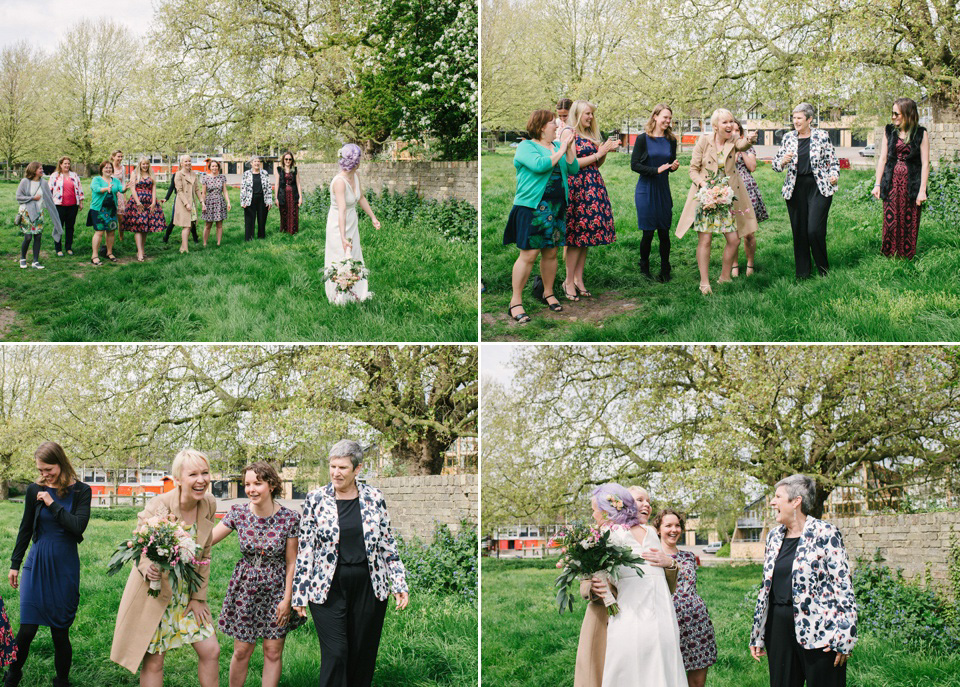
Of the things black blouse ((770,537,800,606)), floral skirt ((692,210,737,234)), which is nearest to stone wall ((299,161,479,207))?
floral skirt ((692,210,737,234))

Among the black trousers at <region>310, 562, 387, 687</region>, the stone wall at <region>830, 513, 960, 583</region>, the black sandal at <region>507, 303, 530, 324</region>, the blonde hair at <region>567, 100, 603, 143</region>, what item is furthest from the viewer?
the stone wall at <region>830, 513, 960, 583</region>

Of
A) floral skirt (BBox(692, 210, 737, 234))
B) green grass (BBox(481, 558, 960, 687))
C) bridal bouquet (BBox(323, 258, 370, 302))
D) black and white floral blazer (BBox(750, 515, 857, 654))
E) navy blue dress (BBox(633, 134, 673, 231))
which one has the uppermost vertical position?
navy blue dress (BBox(633, 134, 673, 231))

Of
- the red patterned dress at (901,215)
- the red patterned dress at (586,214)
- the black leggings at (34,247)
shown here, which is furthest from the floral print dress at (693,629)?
the black leggings at (34,247)

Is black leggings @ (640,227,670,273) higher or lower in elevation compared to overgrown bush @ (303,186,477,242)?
lower

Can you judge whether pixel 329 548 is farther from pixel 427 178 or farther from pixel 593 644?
pixel 427 178

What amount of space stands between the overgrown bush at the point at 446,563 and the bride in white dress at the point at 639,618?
3.89 metres

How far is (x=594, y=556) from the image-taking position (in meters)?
4.43

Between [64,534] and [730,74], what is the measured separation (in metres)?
12.4

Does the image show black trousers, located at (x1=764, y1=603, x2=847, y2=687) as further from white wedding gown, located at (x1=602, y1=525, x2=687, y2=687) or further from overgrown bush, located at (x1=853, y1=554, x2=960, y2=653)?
overgrown bush, located at (x1=853, y1=554, x2=960, y2=653)

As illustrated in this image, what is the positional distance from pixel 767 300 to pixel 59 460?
18.8ft

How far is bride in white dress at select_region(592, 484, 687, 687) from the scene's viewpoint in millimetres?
4406

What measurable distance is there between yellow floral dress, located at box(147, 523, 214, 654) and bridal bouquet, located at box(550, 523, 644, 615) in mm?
2135

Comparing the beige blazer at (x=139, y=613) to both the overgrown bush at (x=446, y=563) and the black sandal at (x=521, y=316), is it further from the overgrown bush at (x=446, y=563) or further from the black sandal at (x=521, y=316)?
the overgrown bush at (x=446, y=563)

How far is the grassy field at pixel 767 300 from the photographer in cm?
718
